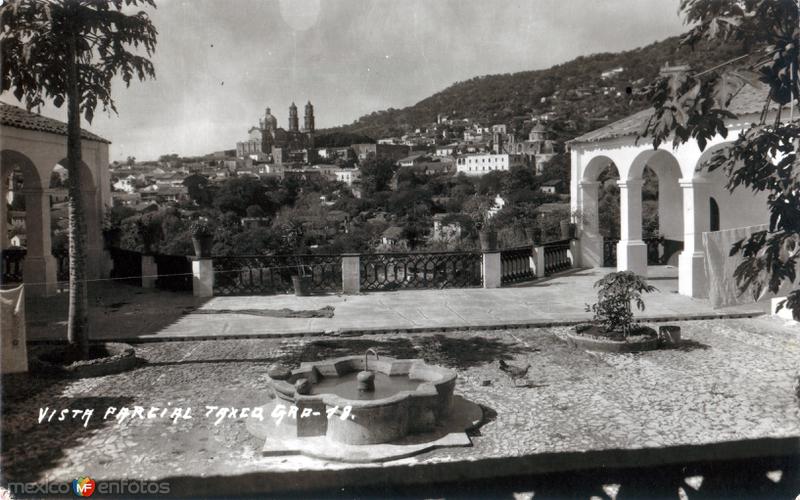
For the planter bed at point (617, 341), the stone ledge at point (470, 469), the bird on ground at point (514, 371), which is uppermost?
the planter bed at point (617, 341)

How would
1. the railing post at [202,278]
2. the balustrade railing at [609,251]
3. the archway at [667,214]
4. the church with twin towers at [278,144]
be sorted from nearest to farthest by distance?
the railing post at [202,278]
the archway at [667,214]
the balustrade railing at [609,251]
the church with twin towers at [278,144]

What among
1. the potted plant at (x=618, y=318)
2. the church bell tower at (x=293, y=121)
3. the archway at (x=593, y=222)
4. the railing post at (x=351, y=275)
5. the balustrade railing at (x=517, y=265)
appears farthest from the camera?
the church bell tower at (x=293, y=121)

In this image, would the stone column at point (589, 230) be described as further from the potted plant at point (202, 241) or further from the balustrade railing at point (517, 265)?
the potted plant at point (202, 241)

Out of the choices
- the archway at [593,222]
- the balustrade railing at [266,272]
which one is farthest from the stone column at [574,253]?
the balustrade railing at [266,272]

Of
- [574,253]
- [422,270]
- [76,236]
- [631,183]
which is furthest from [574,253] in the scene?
[76,236]

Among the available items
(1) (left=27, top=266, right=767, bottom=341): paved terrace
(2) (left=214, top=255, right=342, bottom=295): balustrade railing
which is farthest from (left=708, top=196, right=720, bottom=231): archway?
(2) (left=214, top=255, right=342, bottom=295): balustrade railing

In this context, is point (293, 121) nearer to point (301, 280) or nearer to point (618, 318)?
point (301, 280)

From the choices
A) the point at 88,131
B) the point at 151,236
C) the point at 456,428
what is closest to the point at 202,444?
the point at 456,428
